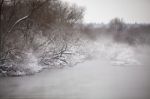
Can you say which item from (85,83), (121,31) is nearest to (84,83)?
(85,83)

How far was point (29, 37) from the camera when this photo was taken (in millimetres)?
2016

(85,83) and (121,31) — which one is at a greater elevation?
(121,31)

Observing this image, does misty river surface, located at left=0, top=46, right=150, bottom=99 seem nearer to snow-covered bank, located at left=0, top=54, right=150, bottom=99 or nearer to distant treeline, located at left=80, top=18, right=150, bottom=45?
snow-covered bank, located at left=0, top=54, right=150, bottom=99

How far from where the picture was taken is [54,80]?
2041 millimetres

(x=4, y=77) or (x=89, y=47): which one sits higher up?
(x=89, y=47)

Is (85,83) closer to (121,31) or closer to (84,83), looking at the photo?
(84,83)

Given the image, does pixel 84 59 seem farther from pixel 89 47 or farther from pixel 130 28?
pixel 130 28

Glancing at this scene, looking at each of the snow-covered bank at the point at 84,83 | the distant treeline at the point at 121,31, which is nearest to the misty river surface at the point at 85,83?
the snow-covered bank at the point at 84,83

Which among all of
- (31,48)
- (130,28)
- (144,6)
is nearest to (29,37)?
(31,48)

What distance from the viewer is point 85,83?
2033mm

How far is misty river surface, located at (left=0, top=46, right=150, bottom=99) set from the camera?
202 cm

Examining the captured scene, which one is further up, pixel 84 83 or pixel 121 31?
pixel 121 31

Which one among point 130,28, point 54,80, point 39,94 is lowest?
point 39,94

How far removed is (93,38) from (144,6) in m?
0.67
